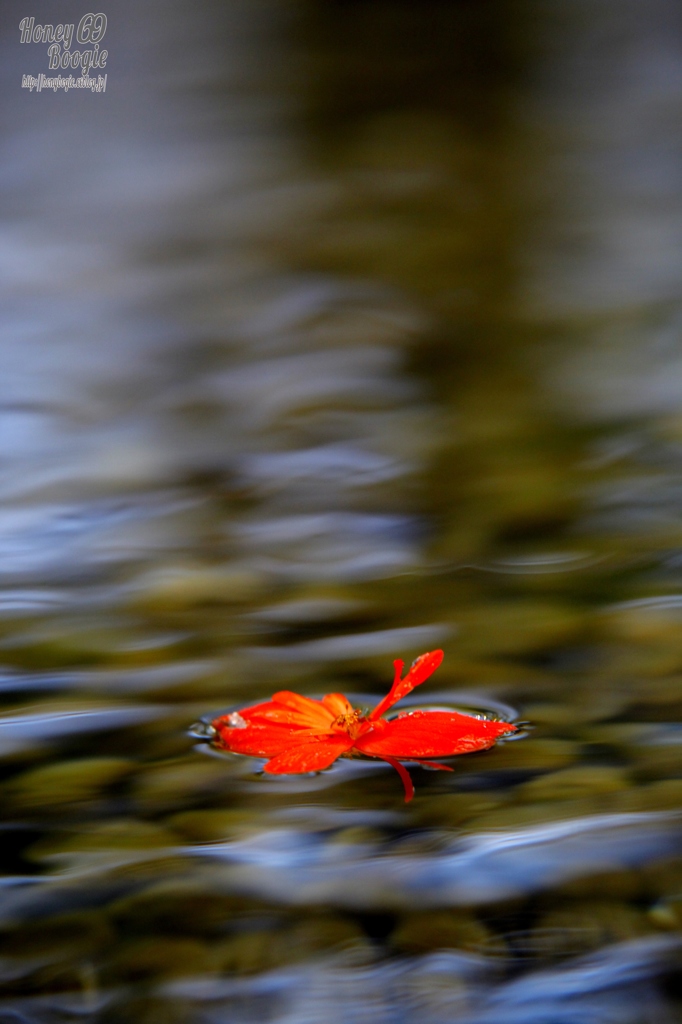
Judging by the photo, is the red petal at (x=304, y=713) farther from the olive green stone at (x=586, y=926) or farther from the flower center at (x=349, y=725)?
the olive green stone at (x=586, y=926)

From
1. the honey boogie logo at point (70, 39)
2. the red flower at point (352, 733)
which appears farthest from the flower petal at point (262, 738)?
the honey boogie logo at point (70, 39)

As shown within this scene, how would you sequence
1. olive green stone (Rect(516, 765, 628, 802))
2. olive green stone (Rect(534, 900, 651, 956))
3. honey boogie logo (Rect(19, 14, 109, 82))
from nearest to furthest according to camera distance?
olive green stone (Rect(534, 900, 651, 956)) < olive green stone (Rect(516, 765, 628, 802)) < honey boogie logo (Rect(19, 14, 109, 82))

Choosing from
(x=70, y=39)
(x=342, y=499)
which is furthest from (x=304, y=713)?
(x=70, y=39)

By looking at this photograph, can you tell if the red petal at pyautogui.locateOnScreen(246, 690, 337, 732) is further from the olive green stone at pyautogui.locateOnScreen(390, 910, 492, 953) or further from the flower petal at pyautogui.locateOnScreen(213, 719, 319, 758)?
the olive green stone at pyautogui.locateOnScreen(390, 910, 492, 953)

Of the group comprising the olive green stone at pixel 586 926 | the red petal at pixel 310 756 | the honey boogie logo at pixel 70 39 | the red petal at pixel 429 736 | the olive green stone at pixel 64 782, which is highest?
the honey boogie logo at pixel 70 39

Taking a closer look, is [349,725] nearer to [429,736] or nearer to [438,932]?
[429,736]

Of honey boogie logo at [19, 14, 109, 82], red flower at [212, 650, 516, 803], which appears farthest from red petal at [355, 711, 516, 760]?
honey boogie logo at [19, 14, 109, 82]
